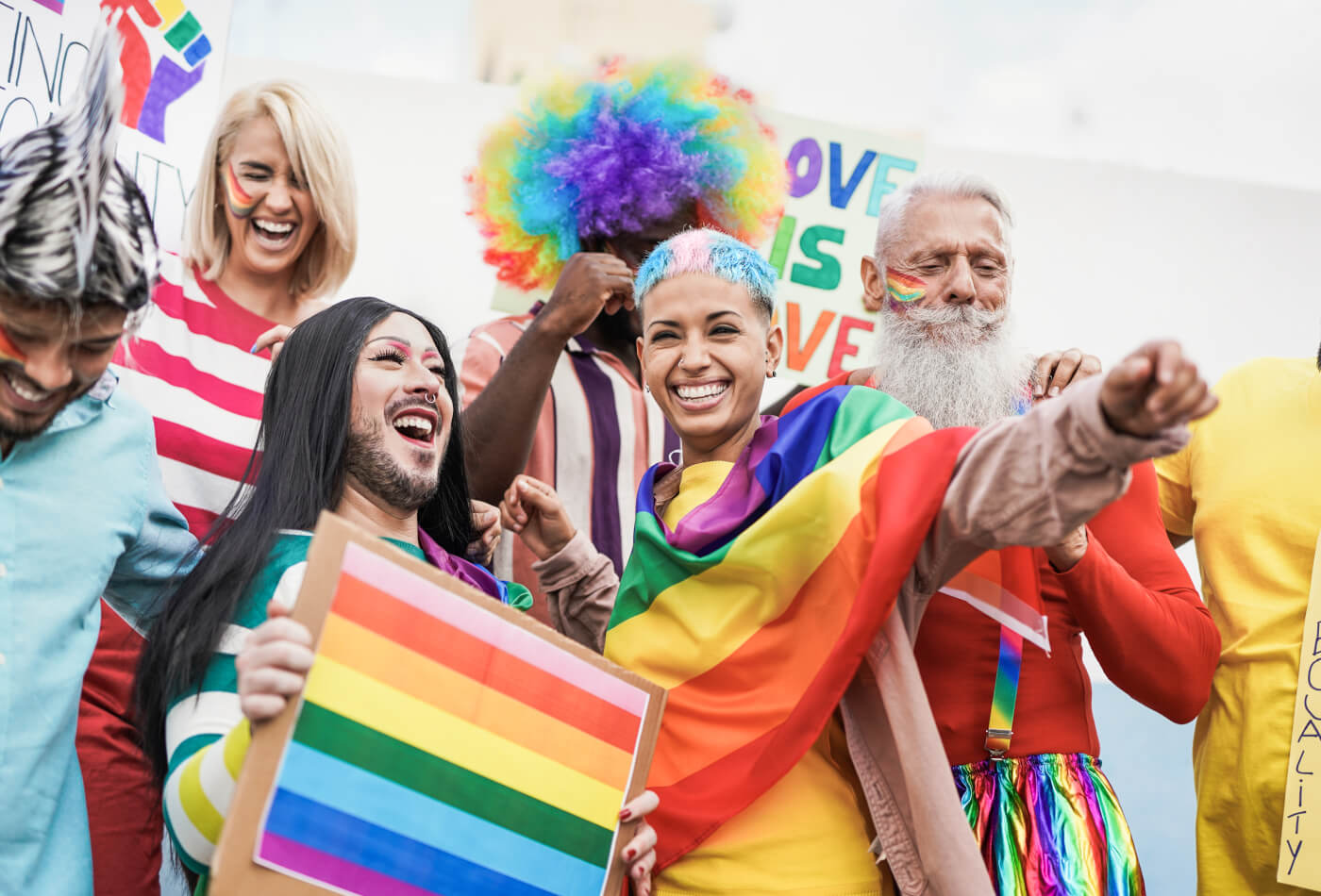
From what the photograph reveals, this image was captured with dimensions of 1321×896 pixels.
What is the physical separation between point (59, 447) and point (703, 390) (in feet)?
3.97

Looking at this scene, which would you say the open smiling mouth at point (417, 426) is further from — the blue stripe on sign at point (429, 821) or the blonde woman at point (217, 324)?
the blue stripe on sign at point (429, 821)

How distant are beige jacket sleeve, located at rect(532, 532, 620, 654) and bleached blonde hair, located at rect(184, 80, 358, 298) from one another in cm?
126

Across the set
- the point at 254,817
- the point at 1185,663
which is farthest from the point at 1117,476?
the point at 254,817

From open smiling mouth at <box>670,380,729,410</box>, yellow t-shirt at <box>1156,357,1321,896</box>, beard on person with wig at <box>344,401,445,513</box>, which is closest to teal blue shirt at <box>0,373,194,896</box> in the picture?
beard on person with wig at <box>344,401,445,513</box>

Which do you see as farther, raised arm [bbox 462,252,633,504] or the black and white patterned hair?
raised arm [bbox 462,252,633,504]

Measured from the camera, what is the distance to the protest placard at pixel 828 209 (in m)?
4.21

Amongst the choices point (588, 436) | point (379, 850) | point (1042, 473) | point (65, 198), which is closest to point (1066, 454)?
point (1042, 473)

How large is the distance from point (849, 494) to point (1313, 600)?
117 centimetres

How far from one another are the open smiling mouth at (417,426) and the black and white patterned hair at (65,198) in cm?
79

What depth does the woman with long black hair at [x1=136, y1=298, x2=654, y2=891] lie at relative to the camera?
211 centimetres

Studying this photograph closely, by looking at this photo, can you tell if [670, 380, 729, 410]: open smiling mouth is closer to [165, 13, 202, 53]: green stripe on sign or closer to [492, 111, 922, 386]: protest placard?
[492, 111, 922, 386]: protest placard

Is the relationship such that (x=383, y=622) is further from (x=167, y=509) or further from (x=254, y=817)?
(x=167, y=509)

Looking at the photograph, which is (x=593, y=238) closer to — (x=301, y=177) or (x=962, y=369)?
(x=301, y=177)

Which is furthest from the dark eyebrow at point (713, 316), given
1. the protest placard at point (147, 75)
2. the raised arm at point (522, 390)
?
the protest placard at point (147, 75)
